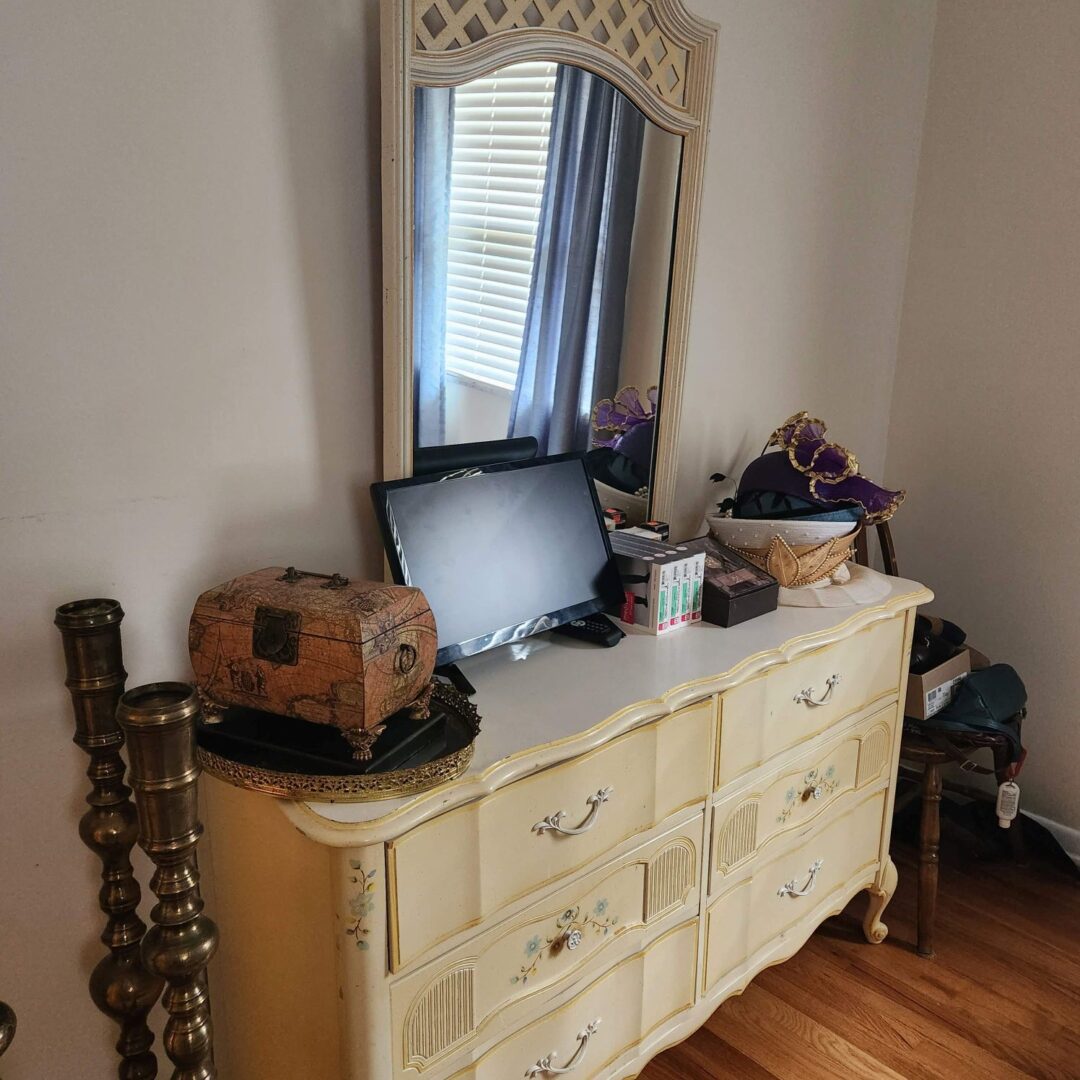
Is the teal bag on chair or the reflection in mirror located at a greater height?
the reflection in mirror

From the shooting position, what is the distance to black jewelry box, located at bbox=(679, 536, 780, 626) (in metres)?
1.63

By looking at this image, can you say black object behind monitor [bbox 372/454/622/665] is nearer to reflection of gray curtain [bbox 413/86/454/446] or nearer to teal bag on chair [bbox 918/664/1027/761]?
reflection of gray curtain [bbox 413/86/454/446]

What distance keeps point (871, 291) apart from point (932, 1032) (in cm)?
166

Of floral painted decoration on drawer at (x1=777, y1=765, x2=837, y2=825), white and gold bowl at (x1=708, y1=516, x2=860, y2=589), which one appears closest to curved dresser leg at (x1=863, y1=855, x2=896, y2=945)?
floral painted decoration on drawer at (x1=777, y1=765, x2=837, y2=825)

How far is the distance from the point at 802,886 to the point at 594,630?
708 mm

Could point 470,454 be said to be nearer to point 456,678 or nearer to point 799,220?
point 456,678

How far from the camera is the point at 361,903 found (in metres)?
1.04

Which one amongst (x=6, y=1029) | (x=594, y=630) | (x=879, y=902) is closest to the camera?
(x=6, y=1029)

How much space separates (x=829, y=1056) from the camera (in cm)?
175

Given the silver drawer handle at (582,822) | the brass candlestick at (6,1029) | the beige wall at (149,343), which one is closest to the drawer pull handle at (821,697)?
the silver drawer handle at (582,822)

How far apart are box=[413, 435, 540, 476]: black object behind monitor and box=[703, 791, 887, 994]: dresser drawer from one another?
81cm

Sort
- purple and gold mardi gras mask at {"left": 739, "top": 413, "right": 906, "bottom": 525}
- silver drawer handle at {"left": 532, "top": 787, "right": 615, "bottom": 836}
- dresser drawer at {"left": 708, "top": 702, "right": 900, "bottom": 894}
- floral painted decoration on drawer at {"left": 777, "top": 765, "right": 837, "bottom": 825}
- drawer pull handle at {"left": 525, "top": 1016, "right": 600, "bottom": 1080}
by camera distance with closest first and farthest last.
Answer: silver drawer handle at {"left": 532, "top": 787, "right": 615, "bottom": 836} → drawer pull handle at {"left": 525, "top": 1016, "right": 600, "bottom": 1080} → dresser drawer at {"left": 708, "top": 702, "right": 900, "bottom": 894} → floral painted decoration on drawer at {"left": 777, "top": 765, "right": 837, "bottom": 825} → purple and gold mardi gras mask at {"left": 739, "top": 413, "right": 906, "bottom": 525}

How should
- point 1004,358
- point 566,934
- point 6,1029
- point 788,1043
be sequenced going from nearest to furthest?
point 6,1029 → point 566,934 → point 788,1043 → point 1004,358

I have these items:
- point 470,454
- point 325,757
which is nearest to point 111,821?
point 325,757
